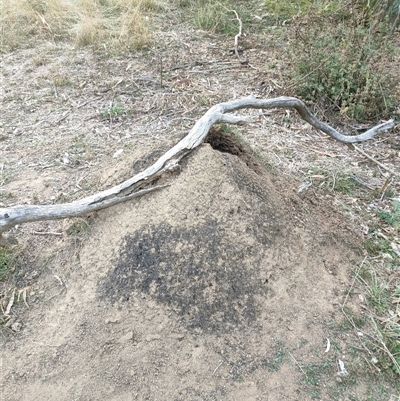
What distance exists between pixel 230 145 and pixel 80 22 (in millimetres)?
4225

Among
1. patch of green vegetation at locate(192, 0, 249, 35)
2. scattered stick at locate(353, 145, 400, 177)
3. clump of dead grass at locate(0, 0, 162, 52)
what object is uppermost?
clump of dead grass at locate(0, 0, 162, 52)

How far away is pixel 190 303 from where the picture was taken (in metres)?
2.26

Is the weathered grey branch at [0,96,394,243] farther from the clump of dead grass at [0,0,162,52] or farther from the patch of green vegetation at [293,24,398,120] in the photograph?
the clump of dead grass at [0,0,162,52]

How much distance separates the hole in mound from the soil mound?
259 millimetres

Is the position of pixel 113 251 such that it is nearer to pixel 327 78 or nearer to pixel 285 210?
pixel 285 210

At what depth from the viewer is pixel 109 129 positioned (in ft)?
13.6

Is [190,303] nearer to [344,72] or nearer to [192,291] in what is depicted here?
[192,291]

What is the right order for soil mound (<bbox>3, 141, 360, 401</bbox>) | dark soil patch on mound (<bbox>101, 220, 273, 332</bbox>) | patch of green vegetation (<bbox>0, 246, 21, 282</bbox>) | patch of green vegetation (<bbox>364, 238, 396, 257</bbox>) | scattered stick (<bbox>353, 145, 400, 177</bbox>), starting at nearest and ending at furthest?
soil mound (<bbox>3, 141, 360, 401</bbox>), dark soil patch on mound (<bbox>101, 220, 273, 332</bbox>), patch of green vegetation (<bbox>0, 246, 21, 282</bbox>), patch of green vegetation (<bbox>364, 238, 396, 257</bbox>), scattered stick (<bbox>353, 145, 400, 177</bbox>)

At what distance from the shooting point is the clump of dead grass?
229 inches

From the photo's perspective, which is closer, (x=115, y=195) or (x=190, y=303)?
(x=190, y=303)

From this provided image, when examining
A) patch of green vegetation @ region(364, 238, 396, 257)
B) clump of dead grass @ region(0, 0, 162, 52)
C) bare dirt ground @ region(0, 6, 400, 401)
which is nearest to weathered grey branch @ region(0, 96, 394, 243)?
bare dirt ground @ region(0, 6, 400, 401)

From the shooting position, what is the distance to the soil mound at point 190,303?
2.09 meters

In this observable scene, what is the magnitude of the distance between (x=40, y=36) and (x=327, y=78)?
3.98m

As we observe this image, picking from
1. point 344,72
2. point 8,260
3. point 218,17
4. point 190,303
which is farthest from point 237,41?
point 190,303
